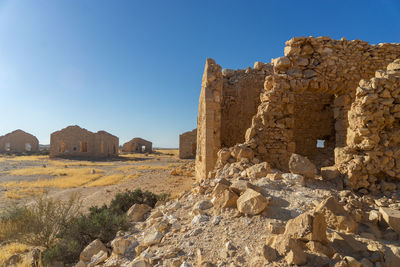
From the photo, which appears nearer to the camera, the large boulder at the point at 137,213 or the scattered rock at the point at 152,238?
the scattered rock at the point at 152,238

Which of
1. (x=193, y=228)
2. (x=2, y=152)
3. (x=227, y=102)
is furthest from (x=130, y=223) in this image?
(x=2, y=152)

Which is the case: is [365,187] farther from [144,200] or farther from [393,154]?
[144,200]

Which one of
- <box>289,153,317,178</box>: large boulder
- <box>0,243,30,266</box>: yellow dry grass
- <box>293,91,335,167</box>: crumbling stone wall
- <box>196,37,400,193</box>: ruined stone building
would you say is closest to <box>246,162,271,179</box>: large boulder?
<box>289,153,317,178</box>: large boulder

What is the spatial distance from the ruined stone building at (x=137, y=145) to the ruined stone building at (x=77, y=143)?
9581 mm

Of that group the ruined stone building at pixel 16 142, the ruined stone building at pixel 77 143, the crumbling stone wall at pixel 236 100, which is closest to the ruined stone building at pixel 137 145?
the ruined stone building at pixel 77 143

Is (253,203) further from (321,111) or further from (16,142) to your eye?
(16,142)

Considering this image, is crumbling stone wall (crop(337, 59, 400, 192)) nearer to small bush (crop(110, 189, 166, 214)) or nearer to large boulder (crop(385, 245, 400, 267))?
large boulder (crop(385, 245, 400, 267))

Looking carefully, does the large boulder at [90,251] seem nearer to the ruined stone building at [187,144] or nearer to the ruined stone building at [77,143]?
the ruined stone building at [187,144]

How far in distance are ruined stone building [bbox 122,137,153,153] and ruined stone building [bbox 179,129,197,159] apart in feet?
46.4

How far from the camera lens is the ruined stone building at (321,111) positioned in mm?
3953

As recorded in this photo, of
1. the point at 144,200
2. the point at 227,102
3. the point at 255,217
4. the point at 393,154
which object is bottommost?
the point at 144,200

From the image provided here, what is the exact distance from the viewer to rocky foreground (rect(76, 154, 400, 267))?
2.02m

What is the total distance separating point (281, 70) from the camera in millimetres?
5582

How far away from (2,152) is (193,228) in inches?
1478
